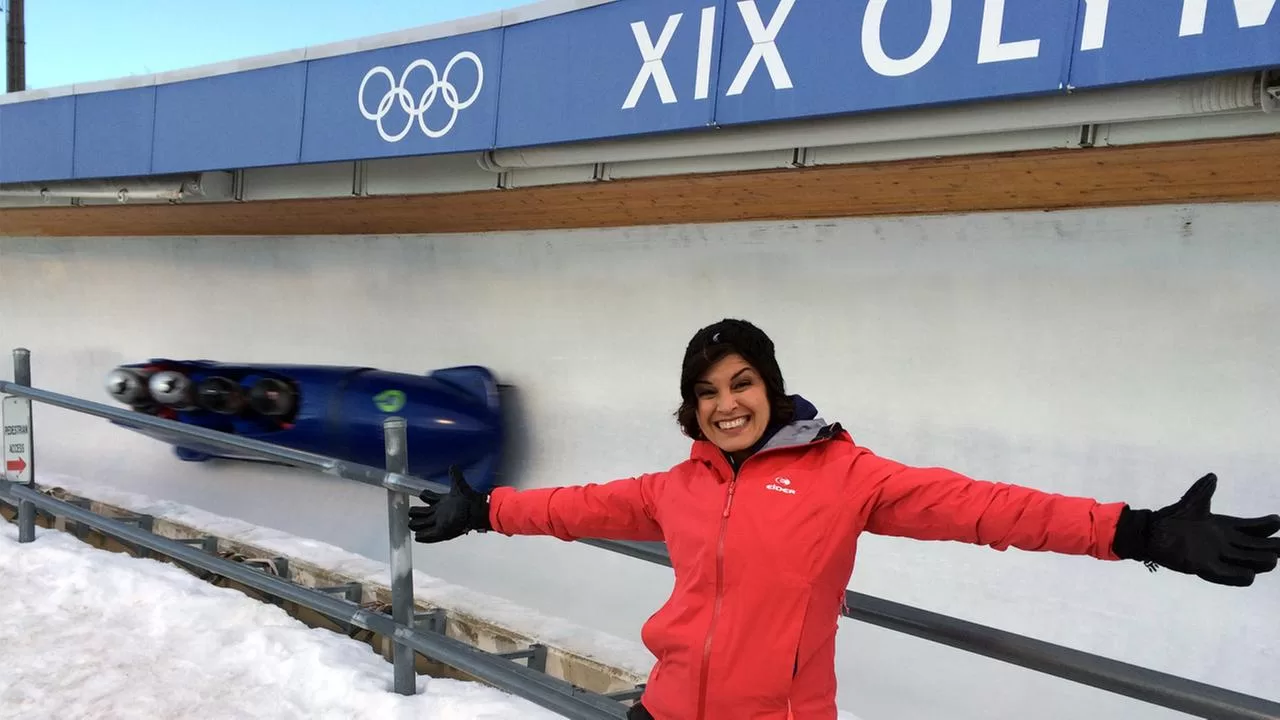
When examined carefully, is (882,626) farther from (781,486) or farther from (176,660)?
(176,660)

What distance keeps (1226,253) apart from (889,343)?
3.60 feet

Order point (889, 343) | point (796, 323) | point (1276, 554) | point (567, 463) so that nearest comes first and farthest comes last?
point (1276, 554), point (889, 343), point (796, 323), point (567, 463)

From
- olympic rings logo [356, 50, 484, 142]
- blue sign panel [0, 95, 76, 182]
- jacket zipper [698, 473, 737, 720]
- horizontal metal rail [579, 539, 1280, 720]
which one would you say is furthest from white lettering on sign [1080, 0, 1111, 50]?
blue sign panel [0, 95, 76, 182]

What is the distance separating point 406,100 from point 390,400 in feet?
4.49

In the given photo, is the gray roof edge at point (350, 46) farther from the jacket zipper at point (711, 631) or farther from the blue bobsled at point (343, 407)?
the jacket zipper at point (711, 631)

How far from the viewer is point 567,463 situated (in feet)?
14.9

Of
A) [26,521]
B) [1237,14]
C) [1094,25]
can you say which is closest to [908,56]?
[1094,25]

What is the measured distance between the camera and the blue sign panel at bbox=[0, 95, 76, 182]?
5.51 metres

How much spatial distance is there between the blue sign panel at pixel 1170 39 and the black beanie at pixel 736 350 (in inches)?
49.3

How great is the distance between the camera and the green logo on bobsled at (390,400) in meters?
4.49

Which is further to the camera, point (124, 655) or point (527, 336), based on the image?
Answer: point (527, 336)

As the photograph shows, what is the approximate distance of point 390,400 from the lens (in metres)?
4.52

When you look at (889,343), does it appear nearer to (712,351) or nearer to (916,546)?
(916,546)

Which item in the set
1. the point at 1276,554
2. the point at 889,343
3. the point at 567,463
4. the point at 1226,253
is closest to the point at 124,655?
the point at 567,463
